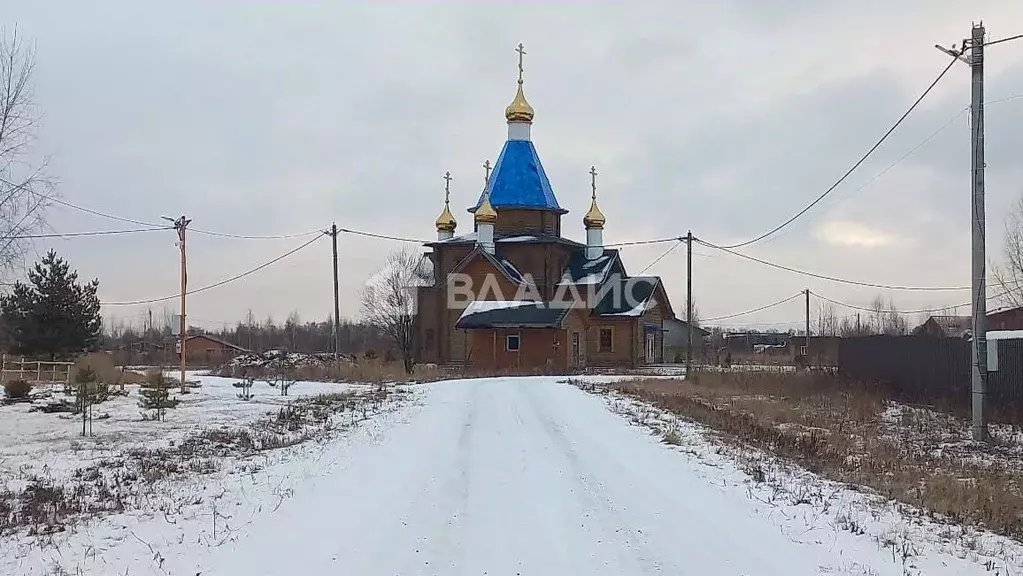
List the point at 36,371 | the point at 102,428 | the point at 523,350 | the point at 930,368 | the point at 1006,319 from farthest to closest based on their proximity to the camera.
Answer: the point at 523,350
the point at 36,371
the point at 1006,319
the point at 930,368
the point at 102,428

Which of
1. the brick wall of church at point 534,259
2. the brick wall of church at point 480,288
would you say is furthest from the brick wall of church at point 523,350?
the brick wall of church at point 534,259

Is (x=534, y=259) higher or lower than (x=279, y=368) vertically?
higher

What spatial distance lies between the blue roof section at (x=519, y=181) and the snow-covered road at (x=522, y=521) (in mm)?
36737

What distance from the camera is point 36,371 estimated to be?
36625 mm

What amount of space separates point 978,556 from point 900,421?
35.7 ft

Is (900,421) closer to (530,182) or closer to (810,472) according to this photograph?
A: (810,472)

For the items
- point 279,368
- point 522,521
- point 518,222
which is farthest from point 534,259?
point 522,521

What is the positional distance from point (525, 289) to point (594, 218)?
788 centimetres

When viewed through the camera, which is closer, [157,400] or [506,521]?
[506,521]

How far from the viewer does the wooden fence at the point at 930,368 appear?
16812mm

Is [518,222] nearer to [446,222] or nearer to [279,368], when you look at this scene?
[446,222]

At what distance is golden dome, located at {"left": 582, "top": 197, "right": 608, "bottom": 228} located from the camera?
52188 mm

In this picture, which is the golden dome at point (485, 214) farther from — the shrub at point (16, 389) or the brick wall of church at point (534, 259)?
the shrub at point (16, 389)

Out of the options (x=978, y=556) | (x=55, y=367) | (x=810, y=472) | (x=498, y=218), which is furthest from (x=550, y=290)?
(x=978, y=556)
